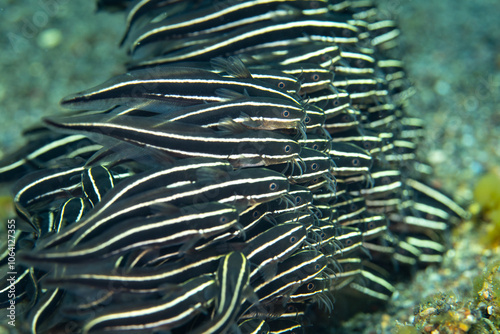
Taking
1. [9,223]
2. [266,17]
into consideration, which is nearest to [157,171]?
[9,223]

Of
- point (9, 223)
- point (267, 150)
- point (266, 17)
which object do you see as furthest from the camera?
point (266, 17)

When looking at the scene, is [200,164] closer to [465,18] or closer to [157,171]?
[157,171]

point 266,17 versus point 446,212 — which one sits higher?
point 266,17

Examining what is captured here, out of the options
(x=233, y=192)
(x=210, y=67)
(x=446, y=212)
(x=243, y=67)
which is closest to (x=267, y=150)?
(x=233, y=192)

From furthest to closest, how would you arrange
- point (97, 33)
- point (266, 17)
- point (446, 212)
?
1. point (97, 33)
2. point (446, 212)
3. point (266, 17)

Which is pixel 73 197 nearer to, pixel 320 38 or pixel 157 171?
pixel 157 171

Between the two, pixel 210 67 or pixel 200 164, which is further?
pixel 210 67

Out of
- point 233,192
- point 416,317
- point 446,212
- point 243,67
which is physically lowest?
point 446,212
